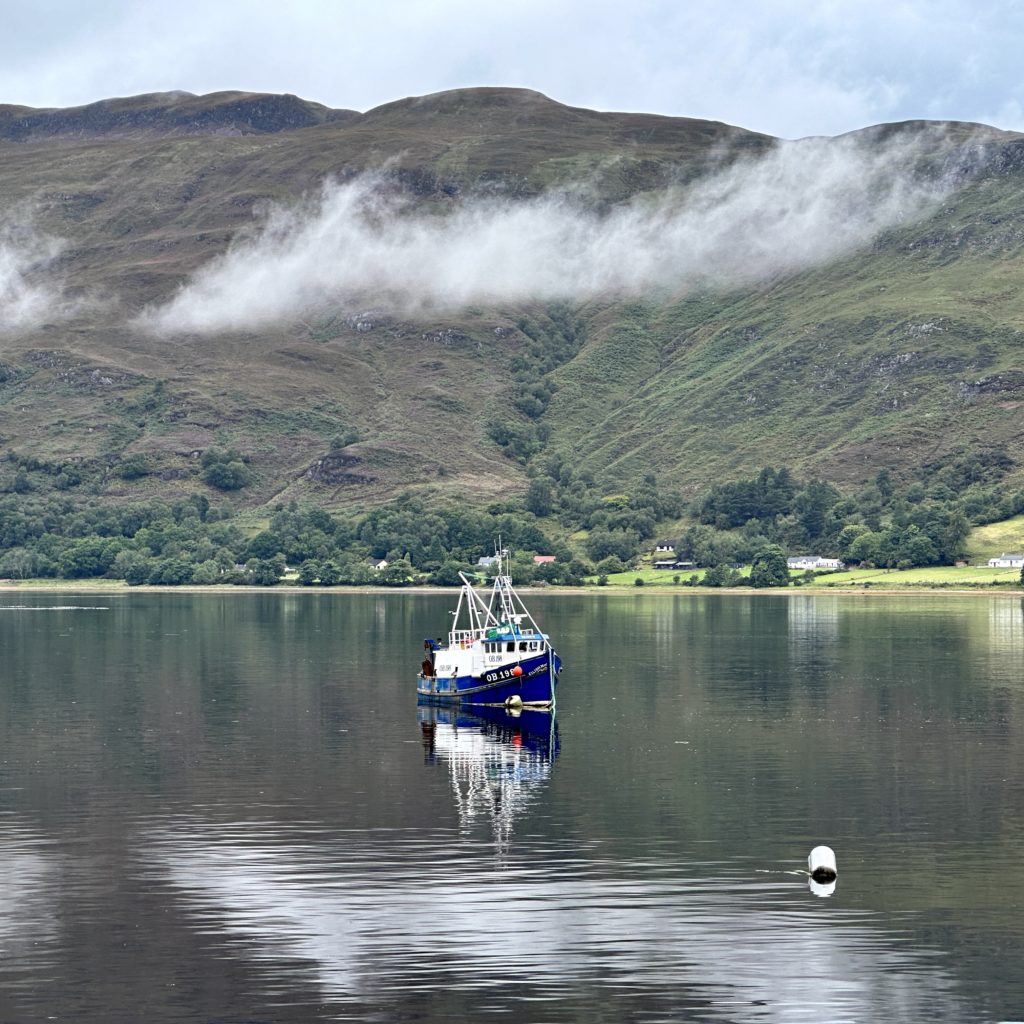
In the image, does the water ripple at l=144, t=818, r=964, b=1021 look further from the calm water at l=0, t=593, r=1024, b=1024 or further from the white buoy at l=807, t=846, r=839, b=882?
the white buoy at l=807, t=846, r=839, b=882

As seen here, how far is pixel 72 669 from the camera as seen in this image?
145000 millimetres

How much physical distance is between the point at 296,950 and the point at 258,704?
69.2 meters

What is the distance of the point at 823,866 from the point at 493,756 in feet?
123

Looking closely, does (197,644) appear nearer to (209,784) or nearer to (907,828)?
(209,784)

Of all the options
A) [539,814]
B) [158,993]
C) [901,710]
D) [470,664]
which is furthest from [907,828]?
[470,664]

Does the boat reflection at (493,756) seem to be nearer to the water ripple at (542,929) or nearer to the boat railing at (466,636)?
the water ripple at (542,929)

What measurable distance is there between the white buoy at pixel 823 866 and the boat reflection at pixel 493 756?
1101 centimetres

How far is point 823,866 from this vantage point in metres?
56.3

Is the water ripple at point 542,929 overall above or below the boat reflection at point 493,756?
below

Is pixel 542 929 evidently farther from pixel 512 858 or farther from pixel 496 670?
pixel 496 670

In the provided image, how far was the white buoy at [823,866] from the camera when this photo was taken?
56344mm

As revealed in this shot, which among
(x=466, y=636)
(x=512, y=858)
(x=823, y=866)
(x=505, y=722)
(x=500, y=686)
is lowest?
(x=512, y=858)

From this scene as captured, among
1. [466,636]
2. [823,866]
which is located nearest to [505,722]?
[466,636]

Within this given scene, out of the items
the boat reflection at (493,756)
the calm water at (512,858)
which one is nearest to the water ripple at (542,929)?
the calm water at (512,858)
